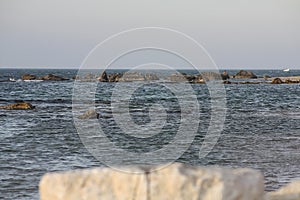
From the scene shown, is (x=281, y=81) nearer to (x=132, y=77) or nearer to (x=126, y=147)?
(x=132, y=77)

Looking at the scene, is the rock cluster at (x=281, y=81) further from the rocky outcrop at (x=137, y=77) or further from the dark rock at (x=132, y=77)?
the dark rock at (x=132, y=77)

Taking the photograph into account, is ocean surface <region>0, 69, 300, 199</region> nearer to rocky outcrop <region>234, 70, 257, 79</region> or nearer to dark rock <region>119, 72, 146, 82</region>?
dark rock <region>119, 72, 146, 82</region>

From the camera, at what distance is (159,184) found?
267 inches

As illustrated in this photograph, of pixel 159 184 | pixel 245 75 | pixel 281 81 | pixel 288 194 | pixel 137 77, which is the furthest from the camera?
pixel 245 75

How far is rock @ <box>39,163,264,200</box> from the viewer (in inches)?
265

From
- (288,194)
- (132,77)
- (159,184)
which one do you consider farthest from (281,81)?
(159,184)

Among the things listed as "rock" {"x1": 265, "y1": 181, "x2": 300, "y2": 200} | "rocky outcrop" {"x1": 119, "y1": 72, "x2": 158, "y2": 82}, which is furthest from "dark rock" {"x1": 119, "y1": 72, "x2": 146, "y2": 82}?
"rock" {"x1": 265, "y1": 181, "x2": 300, "y2": 200}

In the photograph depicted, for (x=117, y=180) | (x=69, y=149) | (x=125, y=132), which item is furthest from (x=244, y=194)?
(x=125, y=132)

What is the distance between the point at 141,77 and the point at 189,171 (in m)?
111

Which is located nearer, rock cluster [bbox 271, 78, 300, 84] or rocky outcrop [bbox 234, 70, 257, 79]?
rock cluster [bbox 271, 78, 300, 84]

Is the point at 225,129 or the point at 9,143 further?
the point at 225,129

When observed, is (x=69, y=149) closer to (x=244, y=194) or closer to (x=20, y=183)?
(x=20, y=183)

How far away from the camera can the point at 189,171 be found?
680cm

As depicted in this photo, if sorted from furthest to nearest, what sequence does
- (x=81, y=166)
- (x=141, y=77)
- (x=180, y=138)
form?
1. (x=141, y=77)
2. (x=180, y=138)
3. (x=81, y=166)
